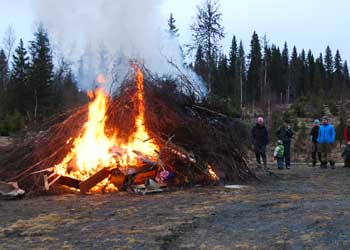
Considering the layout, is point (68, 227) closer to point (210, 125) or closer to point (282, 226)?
point (282, 226)

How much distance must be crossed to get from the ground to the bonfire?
2.28 ft

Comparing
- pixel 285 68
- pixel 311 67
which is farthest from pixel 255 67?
pixel 311 67

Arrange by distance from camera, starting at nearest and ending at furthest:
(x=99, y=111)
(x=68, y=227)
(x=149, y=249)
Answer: (x=149, y=249) < (x=68, y=227) < (x=99, y=111)

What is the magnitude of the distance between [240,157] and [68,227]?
19.9 feet

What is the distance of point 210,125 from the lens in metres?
11.5

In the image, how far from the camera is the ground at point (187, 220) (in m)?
5.18

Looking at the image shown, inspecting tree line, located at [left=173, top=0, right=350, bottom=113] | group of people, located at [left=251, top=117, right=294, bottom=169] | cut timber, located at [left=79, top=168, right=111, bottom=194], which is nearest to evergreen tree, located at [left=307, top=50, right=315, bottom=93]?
tree line, located at [left=173, top=0, right=350, bottom=113]

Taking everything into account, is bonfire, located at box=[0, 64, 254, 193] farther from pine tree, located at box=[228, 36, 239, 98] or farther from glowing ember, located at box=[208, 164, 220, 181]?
pine tree, located at box=[228, 36, 239, 98]

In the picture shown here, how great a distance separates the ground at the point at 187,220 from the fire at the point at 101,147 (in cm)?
85

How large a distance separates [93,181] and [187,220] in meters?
3.54

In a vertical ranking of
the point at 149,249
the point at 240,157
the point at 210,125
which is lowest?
the point at 149,249

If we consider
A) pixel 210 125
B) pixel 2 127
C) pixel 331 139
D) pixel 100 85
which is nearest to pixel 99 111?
pixel 100 85

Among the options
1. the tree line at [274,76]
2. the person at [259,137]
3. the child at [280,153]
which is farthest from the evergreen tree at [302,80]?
the person at [259,137]

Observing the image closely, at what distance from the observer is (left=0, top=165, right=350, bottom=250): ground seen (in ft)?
17.0
